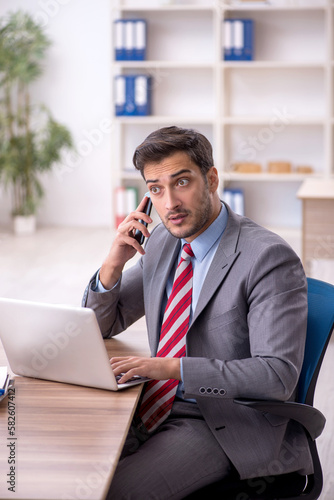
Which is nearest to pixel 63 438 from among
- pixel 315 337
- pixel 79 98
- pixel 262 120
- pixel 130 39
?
pixel 315 337

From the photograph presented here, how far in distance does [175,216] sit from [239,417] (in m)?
0.49

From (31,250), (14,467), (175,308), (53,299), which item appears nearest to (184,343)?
(175,308)

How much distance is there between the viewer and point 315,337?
63.5 inches

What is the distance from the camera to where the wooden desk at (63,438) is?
1.11 meters

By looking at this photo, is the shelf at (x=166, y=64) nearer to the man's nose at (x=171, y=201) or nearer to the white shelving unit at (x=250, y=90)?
the white shelving unit at (x=250, y=90)

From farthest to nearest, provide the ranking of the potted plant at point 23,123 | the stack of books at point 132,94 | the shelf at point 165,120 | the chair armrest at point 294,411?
the shelf at point 165,120 < the stack of books at point 132,94 < the potted plant at point 23,123 < the chair armrest at point 294,411

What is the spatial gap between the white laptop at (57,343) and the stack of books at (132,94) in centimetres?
520

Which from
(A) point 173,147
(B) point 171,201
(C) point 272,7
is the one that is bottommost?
(B) point 171,201

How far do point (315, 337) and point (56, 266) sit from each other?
4090 mm

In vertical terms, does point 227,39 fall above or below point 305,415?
above

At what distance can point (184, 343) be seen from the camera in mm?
1643

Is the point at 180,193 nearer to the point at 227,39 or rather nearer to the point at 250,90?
the point at 227,39

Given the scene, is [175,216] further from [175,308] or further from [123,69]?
[123,69]

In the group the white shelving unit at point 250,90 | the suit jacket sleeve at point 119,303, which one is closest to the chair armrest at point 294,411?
the suit jacket sleeve at point 119,303
